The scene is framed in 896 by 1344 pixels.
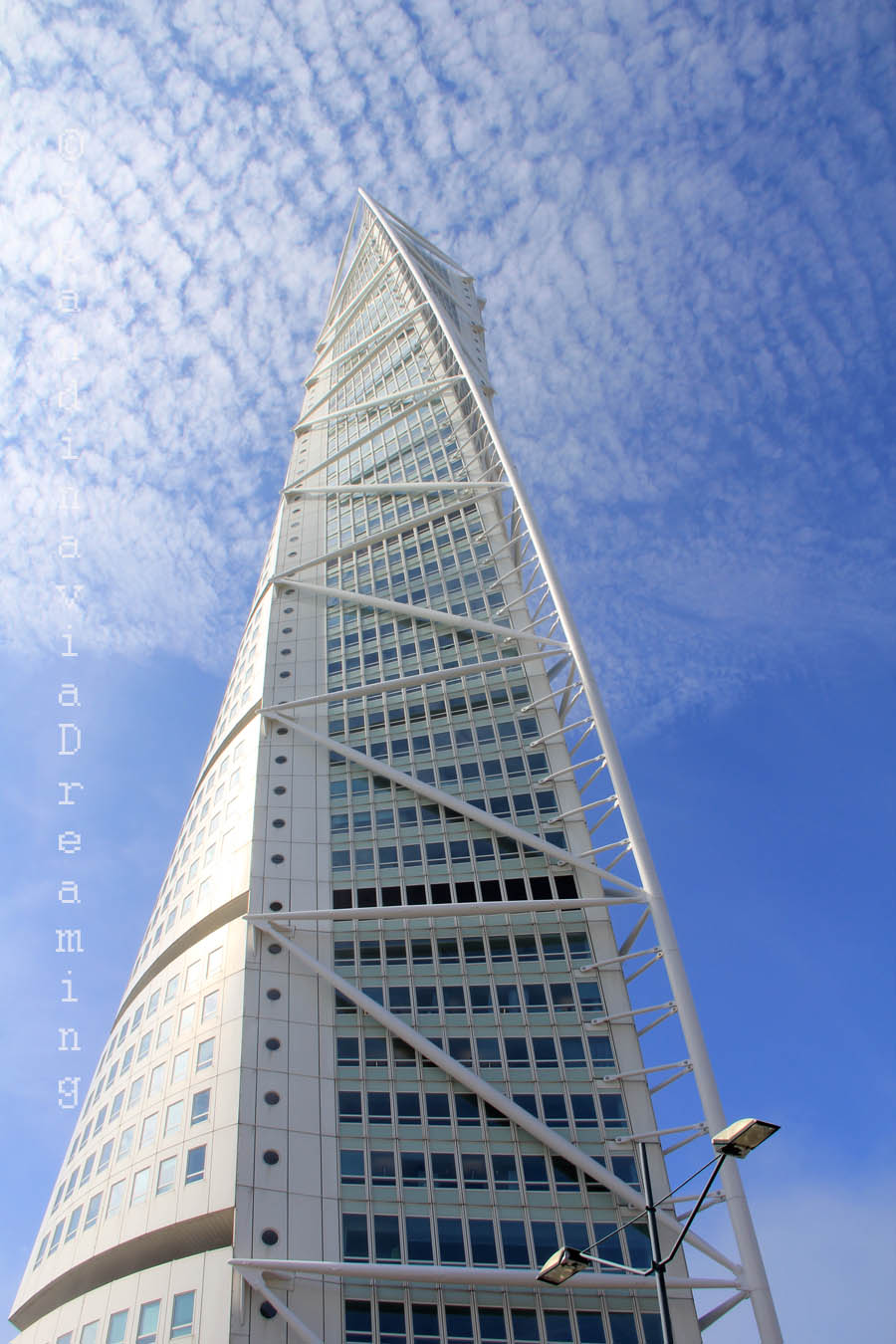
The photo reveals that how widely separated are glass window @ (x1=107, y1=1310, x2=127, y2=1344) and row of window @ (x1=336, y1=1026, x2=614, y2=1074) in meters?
10.8

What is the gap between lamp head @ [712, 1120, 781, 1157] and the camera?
53.5 ft

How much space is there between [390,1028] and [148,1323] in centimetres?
1245

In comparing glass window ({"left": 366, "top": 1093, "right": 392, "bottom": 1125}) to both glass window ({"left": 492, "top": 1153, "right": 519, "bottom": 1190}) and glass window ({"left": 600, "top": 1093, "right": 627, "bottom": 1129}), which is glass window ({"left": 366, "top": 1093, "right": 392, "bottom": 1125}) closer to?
glass window ({"left": 492, "top": 1153, "right": 519, "bottom": 1190})

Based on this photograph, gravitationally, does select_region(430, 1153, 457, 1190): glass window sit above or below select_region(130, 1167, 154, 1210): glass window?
below

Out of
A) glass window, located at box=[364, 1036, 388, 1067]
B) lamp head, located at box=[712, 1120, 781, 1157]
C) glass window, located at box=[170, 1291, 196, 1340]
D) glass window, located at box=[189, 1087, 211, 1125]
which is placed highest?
glass window, located at box=[364, 1036, 388, 1067]

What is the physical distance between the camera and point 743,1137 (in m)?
16.5

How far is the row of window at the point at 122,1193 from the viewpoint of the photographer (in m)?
36.9

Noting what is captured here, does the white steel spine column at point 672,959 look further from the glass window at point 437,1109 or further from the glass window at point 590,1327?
the glass window at point 437,1109

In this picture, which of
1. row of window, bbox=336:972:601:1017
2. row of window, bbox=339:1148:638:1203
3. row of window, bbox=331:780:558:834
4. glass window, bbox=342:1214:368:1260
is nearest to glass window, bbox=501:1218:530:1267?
row of window, bbox=339:1148:638:1203

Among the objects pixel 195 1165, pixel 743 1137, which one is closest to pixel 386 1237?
pixel 195 1165

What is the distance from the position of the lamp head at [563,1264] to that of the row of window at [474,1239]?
16758 millimetres

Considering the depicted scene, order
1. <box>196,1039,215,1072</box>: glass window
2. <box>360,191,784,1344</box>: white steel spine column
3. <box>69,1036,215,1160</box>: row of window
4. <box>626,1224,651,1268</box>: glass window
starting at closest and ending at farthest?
1. <box>360,191,784,1344</box>: white steel spine column
2. <box>626,1224,651,1268</box>: glass window
3. <box>196,1039,215,1072</box>: glass window
4. <box>69,1036,215,1160</box>: row of window

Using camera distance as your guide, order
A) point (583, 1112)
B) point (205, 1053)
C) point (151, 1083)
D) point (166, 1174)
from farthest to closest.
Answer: point (151, 1083) < point (205, 1053) < point (583, 1112) < point (166, 1174)

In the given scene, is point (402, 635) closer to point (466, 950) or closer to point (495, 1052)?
point (466, 950)
